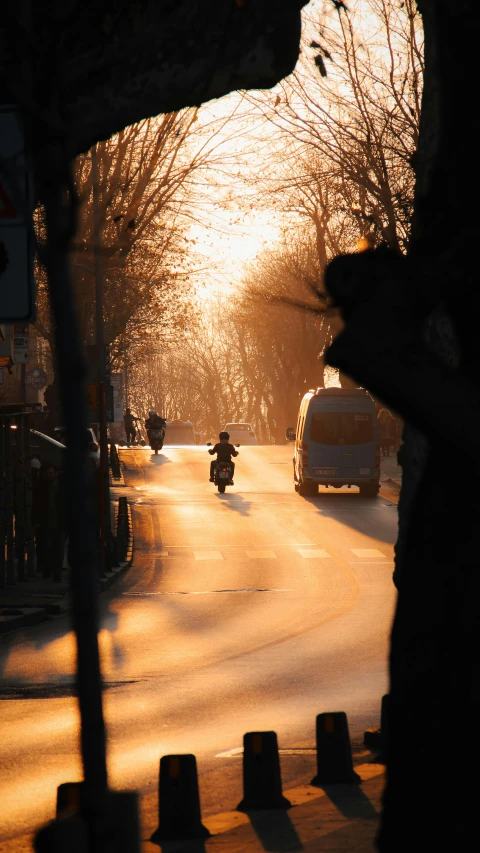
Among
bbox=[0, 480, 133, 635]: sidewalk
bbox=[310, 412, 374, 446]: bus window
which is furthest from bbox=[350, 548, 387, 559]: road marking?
bbox=[310, 412, 374, 446]: bus window

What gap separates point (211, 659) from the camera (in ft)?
43.6

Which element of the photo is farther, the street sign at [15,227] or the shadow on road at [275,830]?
the shadow on road at [275,830]

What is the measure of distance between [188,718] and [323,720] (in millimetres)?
2742

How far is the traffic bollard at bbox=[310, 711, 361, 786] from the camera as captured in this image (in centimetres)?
756

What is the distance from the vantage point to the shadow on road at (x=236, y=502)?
32.8 meters

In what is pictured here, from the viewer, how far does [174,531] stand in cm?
2869

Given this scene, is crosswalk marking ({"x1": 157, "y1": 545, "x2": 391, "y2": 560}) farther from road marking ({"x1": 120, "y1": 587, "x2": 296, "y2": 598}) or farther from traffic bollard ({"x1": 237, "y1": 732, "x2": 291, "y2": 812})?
traffic bollard ({"x1": 237, "y1": 732, "x2": 291, "y2": 812})

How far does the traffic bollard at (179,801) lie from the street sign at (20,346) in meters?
18.4

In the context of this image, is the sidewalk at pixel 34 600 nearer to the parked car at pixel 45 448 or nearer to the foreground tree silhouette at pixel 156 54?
the parked car at pixel 45 448

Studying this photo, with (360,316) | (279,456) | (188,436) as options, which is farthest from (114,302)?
(360,316)

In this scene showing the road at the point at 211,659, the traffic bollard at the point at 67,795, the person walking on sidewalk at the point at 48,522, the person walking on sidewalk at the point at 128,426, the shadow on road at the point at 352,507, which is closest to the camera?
the traffic bollard at the point at 67,795

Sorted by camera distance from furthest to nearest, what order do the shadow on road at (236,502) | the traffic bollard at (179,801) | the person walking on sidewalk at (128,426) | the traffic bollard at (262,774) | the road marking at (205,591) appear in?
the person walking on sidewalk at (128,426), the shadow on road at (236,502), the road marking at (205,591), the traffic bollard at (262,774), the traffic bollard at (179,801)

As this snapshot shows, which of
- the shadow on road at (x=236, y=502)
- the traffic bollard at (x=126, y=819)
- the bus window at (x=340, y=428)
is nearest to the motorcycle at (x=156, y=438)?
the shadow on road at (x=236, y=502)

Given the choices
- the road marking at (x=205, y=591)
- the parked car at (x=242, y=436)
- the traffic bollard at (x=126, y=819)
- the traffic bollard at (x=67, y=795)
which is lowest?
the parked car at (x=242, y=436)
